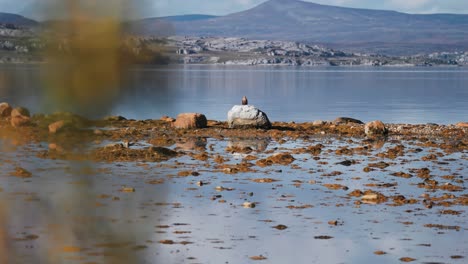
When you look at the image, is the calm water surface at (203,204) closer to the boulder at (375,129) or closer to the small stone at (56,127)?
the small stone at (56,127)

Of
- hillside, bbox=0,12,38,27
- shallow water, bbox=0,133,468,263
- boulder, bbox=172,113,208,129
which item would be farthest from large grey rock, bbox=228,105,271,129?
hillside, bbox=0,12,38,27

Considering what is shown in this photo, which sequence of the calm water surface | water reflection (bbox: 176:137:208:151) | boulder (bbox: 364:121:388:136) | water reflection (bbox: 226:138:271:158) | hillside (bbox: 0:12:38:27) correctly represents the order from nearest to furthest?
hillside (bbox: 0:12:38:27) < the calm water surface < water reflection (bbox: 226:138:271:158) < water reflection (bbox: 176:137:208:151) < boulder (bbox: 364:121:388:136)

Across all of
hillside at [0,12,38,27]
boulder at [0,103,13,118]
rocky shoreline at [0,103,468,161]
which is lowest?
rocky shoreline at [0,103,468,161]

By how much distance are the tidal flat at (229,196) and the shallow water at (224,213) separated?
10 mm

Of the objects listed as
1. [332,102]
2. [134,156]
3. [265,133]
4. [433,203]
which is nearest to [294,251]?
[433,203]

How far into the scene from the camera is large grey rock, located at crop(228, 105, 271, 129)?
31109mm

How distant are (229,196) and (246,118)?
1546 centimetres

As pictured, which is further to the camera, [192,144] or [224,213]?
[192,144]

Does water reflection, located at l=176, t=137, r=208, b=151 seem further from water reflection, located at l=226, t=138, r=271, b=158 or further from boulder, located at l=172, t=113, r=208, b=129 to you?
boulder, located at l=172, t=113, r=208, b=129

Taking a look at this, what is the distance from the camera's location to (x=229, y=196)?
1585cm

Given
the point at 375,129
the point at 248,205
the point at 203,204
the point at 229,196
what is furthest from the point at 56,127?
the point at 375,129

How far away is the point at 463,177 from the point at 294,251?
9.86 m

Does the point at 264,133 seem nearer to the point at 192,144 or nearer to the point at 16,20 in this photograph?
the point at 192,144

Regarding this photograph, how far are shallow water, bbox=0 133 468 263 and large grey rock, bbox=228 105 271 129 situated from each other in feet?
21.9
